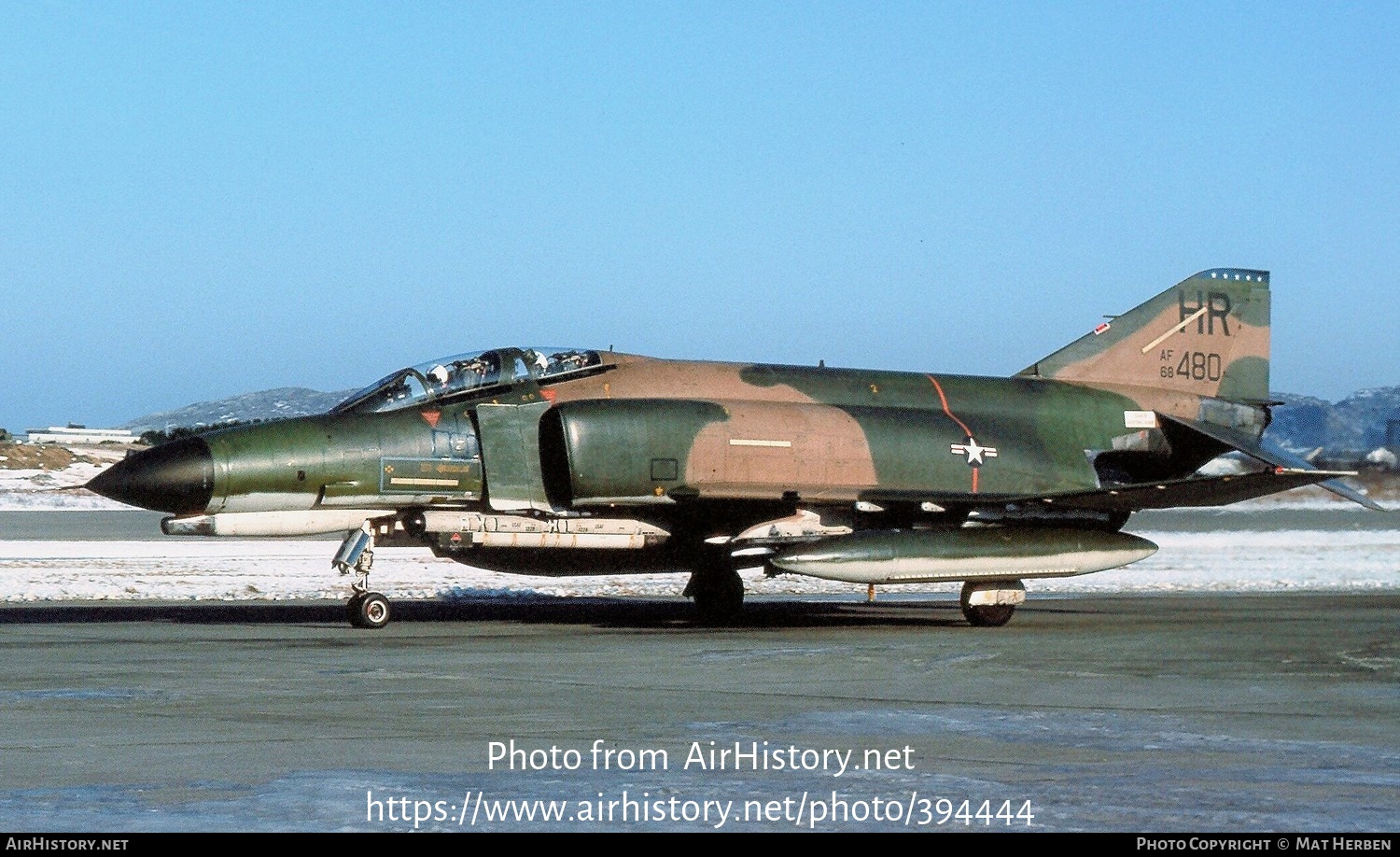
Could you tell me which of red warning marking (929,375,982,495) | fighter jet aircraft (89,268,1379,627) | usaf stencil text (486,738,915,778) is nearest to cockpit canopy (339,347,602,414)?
Result: fighter jet aircraft (89,268,1379,627)

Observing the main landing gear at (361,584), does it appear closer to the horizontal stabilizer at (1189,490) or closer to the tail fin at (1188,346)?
the horizontal stabilizer at (1189,490)

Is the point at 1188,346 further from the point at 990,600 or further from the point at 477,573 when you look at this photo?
the point at 477,573

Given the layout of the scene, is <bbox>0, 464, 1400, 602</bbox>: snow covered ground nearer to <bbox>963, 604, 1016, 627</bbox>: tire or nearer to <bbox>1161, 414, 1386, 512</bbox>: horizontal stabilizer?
<bbox>1161, 414, 1386, 512</bbox>: horizontal stabilizer

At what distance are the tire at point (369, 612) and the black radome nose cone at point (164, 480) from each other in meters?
1.63

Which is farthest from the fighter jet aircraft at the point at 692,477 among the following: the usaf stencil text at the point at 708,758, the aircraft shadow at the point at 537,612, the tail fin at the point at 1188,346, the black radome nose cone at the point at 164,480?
the usaf stencil text at the point at 708,758

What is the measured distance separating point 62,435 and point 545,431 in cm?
7281

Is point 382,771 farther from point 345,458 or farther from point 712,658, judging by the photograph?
point 345,458

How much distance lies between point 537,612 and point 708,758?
10.2m

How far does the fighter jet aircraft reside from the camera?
1462 centimetres

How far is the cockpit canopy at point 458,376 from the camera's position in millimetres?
15289

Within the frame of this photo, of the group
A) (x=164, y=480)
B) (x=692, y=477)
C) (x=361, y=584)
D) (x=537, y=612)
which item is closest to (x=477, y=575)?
(x=537, y=612)

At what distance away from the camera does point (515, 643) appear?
13.5 meters

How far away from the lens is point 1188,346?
19047 millimetres
